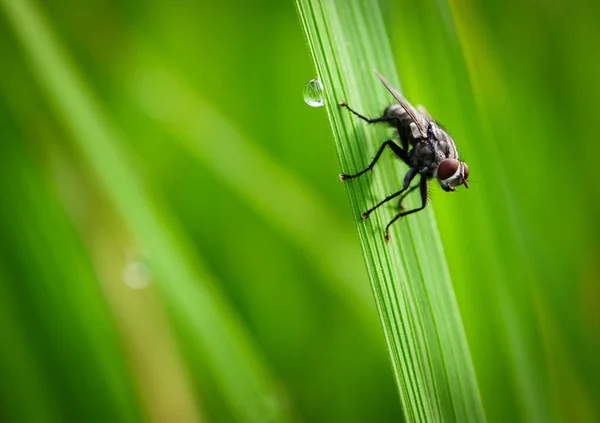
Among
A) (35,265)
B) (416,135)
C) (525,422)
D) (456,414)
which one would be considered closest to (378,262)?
(456,414)

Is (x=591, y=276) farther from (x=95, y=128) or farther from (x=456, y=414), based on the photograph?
(x=95, y=128)

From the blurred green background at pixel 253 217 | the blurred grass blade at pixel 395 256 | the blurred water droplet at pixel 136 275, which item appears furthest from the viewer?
the blurred water droplet at pixel 136 275

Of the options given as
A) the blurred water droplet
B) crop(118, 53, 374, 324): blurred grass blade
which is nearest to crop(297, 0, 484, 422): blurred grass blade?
crop(118, 53, 374, 324): blurred grass blade

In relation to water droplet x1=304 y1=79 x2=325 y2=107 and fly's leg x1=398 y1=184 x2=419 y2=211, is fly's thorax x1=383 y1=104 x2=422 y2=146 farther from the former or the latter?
water droplet x1=304 y1=79 x2=325 y2=107

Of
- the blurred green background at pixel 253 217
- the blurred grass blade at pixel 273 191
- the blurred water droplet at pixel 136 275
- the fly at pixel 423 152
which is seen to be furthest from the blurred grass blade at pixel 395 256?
the blurred water droplet at pixel 136 275

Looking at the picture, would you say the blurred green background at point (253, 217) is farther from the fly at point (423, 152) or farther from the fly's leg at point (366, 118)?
the fly at point (423, 152)

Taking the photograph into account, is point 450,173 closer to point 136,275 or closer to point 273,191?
point 273,191
